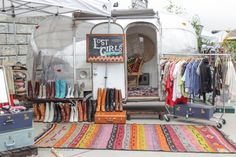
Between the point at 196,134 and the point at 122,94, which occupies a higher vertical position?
the point at 122,94

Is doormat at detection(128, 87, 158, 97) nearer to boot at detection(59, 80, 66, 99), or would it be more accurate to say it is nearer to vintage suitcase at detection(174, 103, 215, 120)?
vintage suitcase at detection(174, 103, 215, 120)

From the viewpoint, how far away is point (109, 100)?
8.77 meters

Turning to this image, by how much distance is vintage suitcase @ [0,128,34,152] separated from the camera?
5402 mm

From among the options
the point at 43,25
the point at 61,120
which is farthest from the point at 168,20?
the point at 61,120

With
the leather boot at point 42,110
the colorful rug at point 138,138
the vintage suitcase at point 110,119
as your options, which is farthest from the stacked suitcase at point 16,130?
the leather boot at point 42,110

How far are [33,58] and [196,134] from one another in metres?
4.93

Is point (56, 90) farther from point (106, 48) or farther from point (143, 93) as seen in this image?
point (143, 93)

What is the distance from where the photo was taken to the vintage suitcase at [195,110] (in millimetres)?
8109

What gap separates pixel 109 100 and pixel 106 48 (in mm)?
1312

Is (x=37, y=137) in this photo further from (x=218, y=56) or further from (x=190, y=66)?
(x=218, y=56)

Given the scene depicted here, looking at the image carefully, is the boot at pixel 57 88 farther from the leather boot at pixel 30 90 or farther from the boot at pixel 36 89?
the leather boot at pixel 30 90

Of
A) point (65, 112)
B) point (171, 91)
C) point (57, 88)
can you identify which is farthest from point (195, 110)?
point (57, 88)

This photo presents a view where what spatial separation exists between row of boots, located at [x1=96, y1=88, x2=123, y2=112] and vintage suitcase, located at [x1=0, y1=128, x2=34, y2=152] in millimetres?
3089

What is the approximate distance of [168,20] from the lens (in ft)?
35.9
